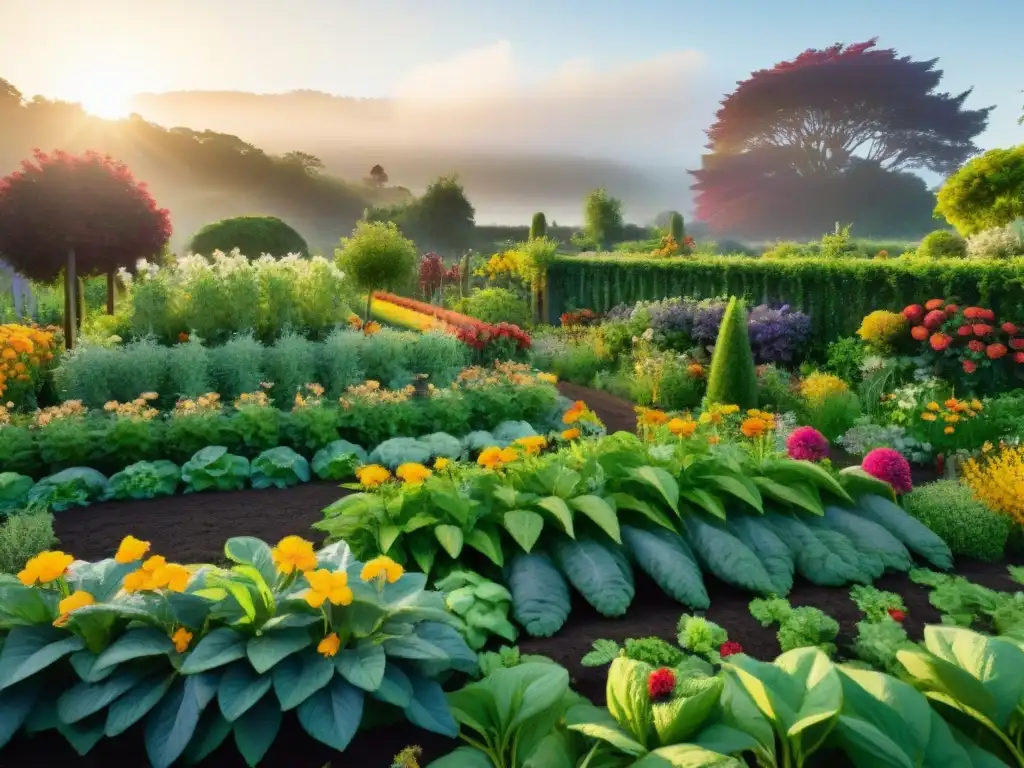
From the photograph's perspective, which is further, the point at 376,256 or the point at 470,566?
the point at 376,256

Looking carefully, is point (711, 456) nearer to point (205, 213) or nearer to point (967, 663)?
point (967, 663)

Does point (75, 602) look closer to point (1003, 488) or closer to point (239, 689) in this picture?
point (239, 689)

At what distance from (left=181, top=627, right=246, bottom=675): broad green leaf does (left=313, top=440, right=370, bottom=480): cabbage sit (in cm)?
343

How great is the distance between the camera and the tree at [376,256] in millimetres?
11711

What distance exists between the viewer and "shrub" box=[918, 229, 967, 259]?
1788 centimetres

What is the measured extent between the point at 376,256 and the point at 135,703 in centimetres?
963

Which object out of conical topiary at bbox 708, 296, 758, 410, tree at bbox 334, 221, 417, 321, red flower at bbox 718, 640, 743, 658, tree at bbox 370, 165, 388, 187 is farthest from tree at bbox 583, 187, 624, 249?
red flower at bbox 718, 640, 743, 658

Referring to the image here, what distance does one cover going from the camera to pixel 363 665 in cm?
257

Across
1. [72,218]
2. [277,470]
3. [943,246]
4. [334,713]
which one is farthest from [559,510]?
[943,246]

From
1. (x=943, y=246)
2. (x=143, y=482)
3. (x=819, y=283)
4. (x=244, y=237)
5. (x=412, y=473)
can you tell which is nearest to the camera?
(x=412, y=473)

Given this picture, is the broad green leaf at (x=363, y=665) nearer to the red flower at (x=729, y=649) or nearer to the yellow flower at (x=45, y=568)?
the yellow flower at (x=45, y=568)

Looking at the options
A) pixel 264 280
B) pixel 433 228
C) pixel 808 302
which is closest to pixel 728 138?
pixel 433 228

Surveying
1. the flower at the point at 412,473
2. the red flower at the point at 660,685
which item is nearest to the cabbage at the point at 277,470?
the flower at the point at 412,473

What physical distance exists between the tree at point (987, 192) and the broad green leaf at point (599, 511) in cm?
1542
